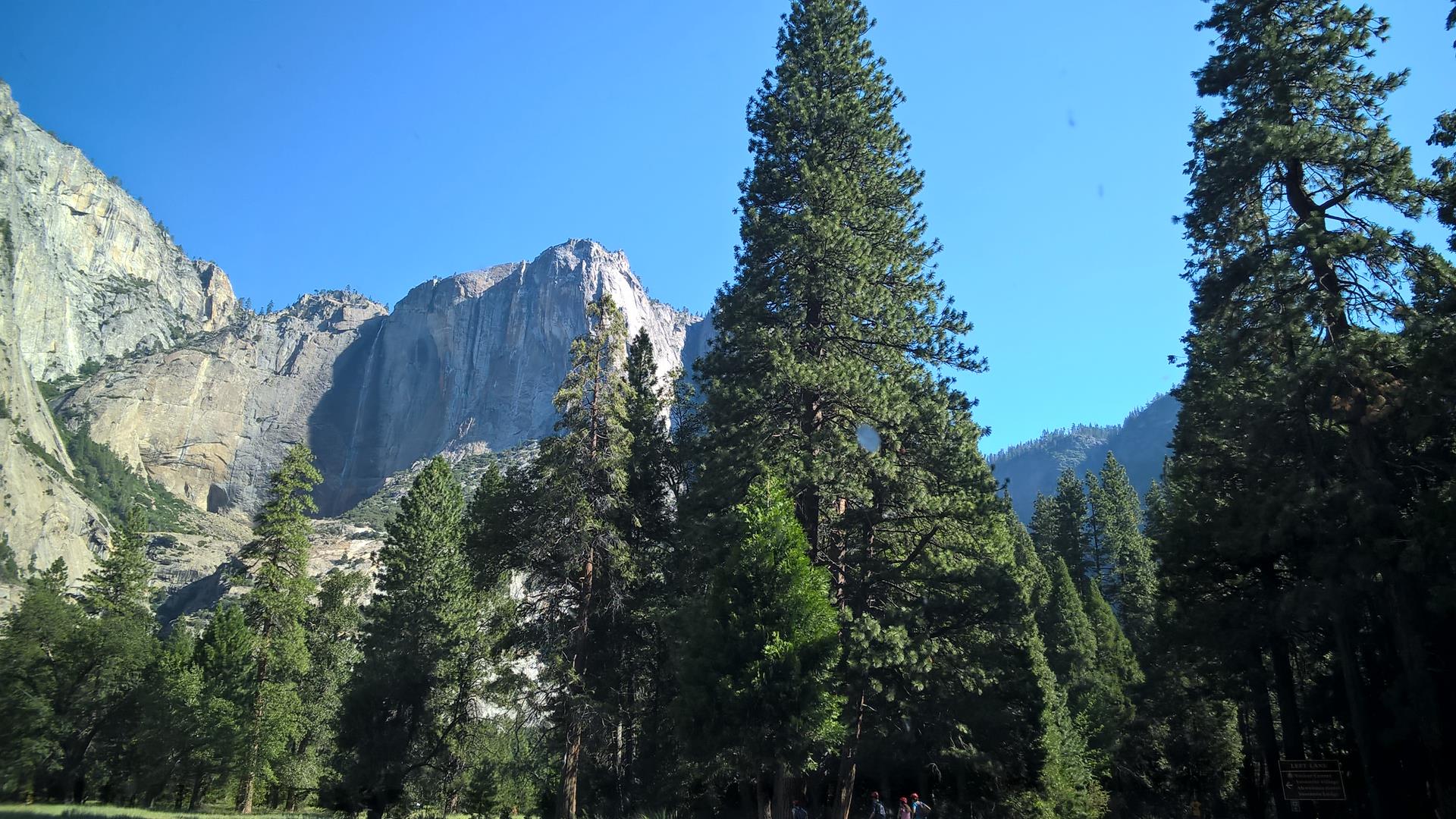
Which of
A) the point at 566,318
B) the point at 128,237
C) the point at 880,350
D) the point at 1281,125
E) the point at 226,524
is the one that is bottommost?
the point at 880,350

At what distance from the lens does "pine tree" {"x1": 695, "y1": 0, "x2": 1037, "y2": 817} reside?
17500 millimetres

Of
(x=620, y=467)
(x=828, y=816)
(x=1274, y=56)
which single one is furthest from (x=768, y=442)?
(x=1274, y=56)

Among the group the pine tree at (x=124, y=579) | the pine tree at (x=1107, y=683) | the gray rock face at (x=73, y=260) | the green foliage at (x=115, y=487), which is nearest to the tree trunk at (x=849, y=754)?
the pine tree at (x=1107, y=683)

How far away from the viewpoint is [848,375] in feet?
58.1

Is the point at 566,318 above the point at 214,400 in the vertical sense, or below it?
above

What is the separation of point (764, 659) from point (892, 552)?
224 inches

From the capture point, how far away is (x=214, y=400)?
15862cm

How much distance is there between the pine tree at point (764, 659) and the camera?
14.0 meters

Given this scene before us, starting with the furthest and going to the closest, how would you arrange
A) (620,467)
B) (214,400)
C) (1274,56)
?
(214,400) → (620,467) → (1274,56)

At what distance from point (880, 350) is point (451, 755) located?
22578 millimetres

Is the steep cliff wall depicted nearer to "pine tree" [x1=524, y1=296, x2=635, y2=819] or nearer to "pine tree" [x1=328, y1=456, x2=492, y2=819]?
"pine tree" [x1=328, y1=456, x2=492, y2=819]

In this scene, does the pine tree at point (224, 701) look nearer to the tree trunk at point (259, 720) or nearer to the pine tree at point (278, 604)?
the tree trunk at point (259, 720)

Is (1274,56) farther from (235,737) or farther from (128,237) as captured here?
(128,237)

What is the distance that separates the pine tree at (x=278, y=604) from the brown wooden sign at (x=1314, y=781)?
3313 centimetres
